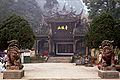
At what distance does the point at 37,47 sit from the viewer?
29750 millimetres

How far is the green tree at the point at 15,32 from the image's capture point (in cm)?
1273

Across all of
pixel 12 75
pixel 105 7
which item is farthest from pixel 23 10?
pixel 12 75

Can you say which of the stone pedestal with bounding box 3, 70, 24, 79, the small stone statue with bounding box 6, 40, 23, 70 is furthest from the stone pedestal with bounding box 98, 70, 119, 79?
the small stone statue with bounding box 6, 40, 23, 70

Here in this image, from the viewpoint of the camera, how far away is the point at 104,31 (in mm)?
13805

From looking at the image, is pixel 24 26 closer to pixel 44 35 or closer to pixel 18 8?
pixel 44 35

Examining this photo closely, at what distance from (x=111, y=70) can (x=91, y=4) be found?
75.0 feet

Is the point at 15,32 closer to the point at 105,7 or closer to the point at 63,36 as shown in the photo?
the point at 63,36

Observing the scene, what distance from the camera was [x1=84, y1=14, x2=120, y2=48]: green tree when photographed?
13.4 metres

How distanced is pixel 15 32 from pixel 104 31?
23.9ft

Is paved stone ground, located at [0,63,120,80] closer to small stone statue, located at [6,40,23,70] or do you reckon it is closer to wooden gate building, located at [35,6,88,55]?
small stone statue, located at [6,40,23,70]

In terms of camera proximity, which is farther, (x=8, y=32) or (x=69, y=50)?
(x=69, y=50)

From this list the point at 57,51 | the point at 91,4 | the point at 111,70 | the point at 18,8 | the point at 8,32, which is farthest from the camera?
the point at 18,8

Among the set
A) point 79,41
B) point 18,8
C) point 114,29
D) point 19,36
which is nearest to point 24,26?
point 19,36

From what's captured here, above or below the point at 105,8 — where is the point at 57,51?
below
